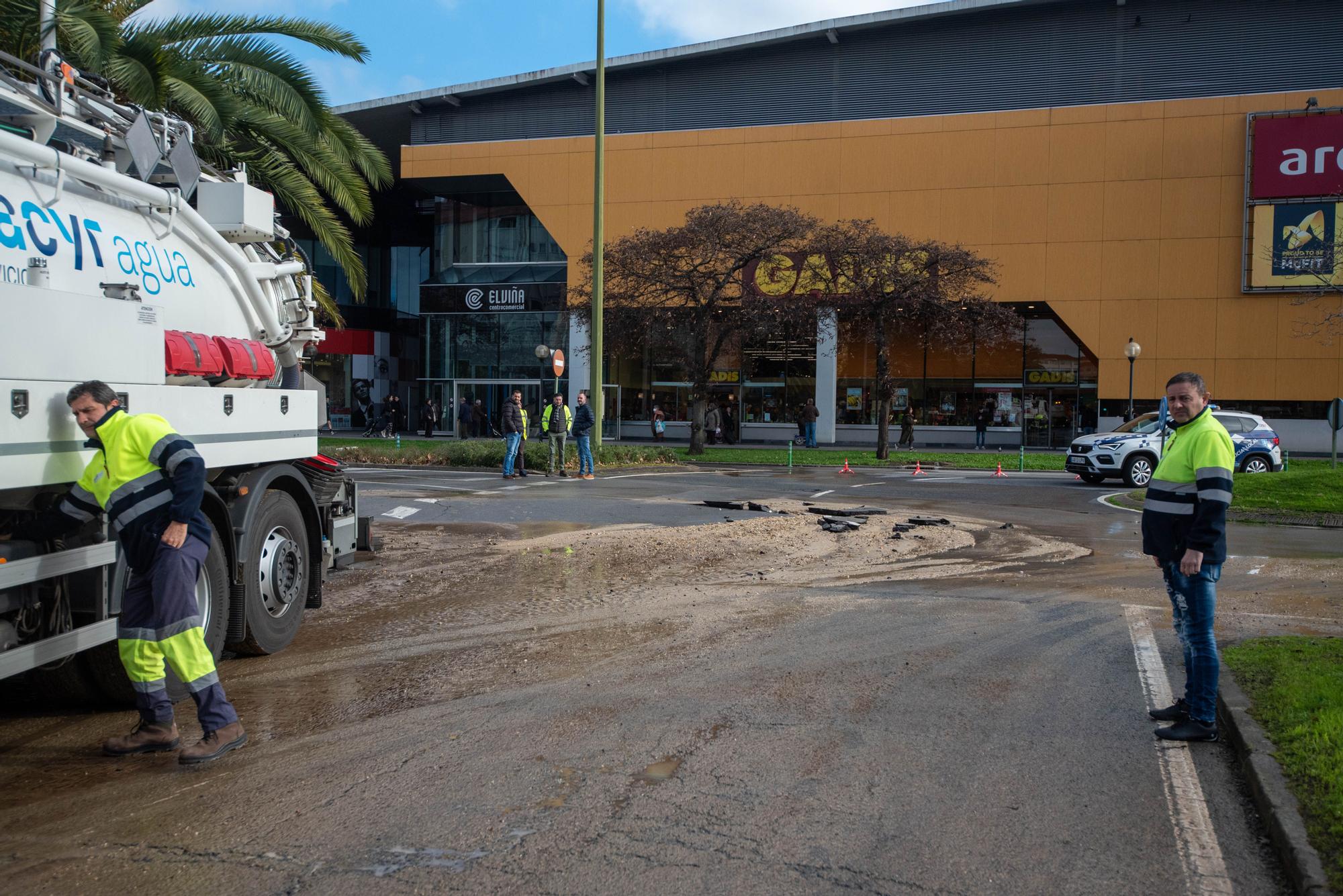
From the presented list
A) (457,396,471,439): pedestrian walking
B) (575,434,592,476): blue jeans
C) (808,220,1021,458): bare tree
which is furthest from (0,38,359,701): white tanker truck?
(457,396,471,439): pedestrian walking

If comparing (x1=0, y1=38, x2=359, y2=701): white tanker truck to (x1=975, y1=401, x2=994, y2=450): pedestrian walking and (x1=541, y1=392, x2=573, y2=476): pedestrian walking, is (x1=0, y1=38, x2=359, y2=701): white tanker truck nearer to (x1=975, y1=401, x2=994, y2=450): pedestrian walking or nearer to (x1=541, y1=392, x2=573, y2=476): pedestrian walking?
(x1=541, y1=392, x2=573, y2=476): pedestrian walking

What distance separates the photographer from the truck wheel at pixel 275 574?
6629 millimetres

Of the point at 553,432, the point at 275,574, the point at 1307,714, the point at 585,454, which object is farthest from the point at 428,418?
the point at 1307,714

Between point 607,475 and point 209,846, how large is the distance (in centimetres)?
2007

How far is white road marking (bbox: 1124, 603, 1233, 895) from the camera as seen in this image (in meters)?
3.94

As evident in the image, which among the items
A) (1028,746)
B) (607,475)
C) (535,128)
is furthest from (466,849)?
(535,128)

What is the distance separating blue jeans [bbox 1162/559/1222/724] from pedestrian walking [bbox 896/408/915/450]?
33987 millimetres

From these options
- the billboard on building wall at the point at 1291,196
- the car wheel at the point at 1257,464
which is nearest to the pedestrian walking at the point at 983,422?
the billboard on building wall at the point at 1291,196

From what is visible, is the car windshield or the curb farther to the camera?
the car windshield

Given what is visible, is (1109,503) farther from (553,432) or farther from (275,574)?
(275,574)

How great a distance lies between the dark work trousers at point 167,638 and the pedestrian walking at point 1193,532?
4.80 meters

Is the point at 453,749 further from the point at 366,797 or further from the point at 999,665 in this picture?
the point at 999,665

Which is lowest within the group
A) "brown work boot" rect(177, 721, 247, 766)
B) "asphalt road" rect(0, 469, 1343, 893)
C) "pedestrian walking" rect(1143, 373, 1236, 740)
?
"asphalt road" rect(0, 469, 1343, 893)

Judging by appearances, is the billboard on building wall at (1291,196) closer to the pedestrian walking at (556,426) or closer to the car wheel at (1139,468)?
the car wheel at (1139,468)
